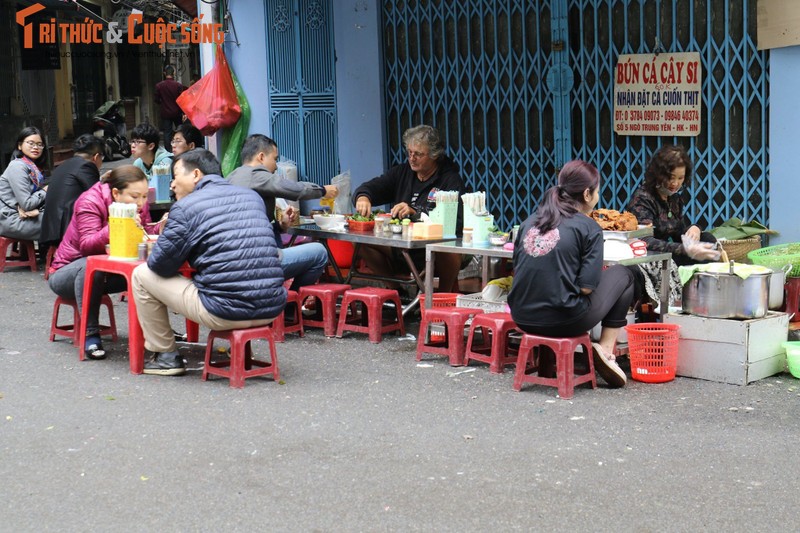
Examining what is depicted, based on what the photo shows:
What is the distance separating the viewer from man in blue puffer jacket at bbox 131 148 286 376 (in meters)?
6.60

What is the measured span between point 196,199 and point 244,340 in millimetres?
878

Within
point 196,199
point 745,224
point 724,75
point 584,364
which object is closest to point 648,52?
point 724,75

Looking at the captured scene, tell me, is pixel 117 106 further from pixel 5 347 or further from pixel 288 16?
pixel 5 347

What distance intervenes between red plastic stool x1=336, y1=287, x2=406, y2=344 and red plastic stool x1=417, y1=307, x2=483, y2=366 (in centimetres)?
50

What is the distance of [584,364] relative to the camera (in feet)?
23.9

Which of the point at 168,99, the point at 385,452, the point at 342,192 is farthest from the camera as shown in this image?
the point at 168,99

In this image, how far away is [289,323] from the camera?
27.5 feet

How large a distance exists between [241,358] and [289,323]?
1627 mm

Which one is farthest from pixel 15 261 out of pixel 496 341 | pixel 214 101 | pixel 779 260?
pixel 779 260

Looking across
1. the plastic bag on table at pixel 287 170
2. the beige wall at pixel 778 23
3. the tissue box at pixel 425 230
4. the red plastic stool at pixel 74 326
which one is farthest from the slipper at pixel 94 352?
the beige wall at pixel 778 23

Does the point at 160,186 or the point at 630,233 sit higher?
the point at 160,186

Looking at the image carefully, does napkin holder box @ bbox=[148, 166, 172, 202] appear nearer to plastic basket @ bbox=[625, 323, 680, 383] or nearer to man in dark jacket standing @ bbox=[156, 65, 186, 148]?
plastic basket @ bbox=[625, 323, 680, 383]

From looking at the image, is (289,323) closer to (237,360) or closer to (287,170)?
(237,360)

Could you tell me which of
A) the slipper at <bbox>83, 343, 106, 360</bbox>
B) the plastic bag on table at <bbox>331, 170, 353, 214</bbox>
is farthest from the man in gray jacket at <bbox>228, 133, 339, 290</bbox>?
the plastic bag on table at <bbox>331, 170, 353, 214</bbox>
